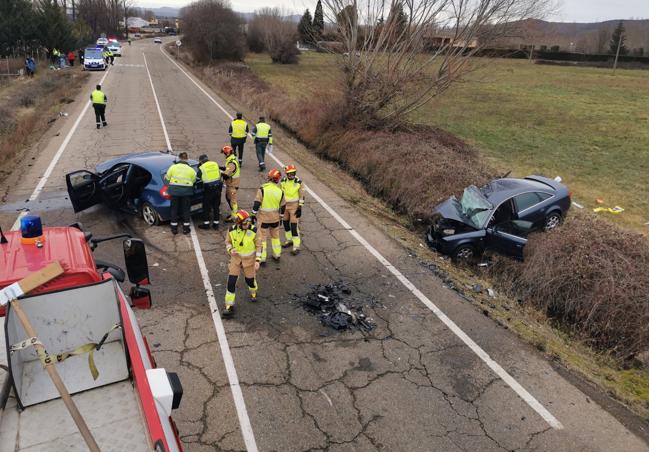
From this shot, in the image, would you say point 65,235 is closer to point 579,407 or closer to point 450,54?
point 579,407

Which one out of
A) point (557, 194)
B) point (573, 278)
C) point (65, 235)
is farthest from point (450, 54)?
point (65, 235)

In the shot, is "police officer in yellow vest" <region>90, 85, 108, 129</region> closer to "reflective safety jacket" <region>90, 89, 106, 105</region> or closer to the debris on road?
"reflective safety jacket" <region>90, 89, 106, 105</region>

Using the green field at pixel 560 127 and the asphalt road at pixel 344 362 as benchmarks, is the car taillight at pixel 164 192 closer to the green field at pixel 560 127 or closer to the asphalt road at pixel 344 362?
the asphalt road at pixel 344 362

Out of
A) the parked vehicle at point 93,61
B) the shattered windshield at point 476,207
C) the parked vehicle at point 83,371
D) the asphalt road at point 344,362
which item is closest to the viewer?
the parked vehicle at point 83,371

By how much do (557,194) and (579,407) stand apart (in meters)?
6.14

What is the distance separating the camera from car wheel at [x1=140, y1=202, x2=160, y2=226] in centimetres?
973

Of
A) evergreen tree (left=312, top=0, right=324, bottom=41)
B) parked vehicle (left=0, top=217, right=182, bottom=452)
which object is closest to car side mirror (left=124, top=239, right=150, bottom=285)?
parked vehicle (left=0, top=217, right=182, bottom=452)

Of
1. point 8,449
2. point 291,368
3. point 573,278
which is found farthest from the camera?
point 573,278

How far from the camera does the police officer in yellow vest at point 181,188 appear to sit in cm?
896

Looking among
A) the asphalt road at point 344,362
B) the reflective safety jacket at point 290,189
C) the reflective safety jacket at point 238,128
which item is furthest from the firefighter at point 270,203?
the reflective safety jacket at point 238,128

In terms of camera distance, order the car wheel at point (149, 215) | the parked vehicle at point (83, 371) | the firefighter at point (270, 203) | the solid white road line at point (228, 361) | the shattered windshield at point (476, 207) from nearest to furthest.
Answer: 1. the parked vehicle at point (83, 371)
2. the solid white road line at point (228, 361)
3. the firefighter at point (270, 203)
4. the car wheel at point (149, 215)
5. the shattered windshield at point (476, 207)

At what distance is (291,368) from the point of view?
6.04 metres

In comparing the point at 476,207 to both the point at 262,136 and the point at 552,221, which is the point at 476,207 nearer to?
the point at 552,221

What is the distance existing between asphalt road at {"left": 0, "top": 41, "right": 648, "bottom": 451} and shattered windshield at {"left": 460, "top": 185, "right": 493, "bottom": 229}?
1.76 meters
